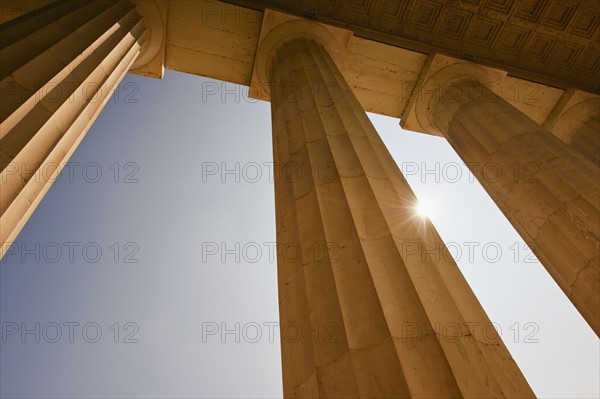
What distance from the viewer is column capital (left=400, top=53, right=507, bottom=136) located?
21.8 meters

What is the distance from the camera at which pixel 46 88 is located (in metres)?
10.3

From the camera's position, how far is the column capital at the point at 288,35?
19.1 m

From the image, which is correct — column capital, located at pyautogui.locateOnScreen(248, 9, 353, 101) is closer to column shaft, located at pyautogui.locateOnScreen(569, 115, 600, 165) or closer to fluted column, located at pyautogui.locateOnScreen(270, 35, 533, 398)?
fluted column, located at pyautogui.locateOnScreen(270, 35, 533, 398)

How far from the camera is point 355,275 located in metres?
7.20

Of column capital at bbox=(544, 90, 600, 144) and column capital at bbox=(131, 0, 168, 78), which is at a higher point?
column capital at bbox=(131, 0, 168, 78)

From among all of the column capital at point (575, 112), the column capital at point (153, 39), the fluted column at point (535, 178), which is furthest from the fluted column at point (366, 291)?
the column capital at point (575, 112)

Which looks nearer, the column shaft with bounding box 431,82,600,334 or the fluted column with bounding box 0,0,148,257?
the fluted column with bounding box 0,0,148,257

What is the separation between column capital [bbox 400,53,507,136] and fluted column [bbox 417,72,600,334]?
0.26ft

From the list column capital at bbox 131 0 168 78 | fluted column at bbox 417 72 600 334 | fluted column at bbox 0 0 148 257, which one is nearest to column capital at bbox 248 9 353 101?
column capital at bbox 131 0 168 78

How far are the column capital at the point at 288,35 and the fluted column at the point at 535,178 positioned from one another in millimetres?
6190

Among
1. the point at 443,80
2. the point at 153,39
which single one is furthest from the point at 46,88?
the point at 443,80

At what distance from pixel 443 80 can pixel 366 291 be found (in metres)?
18.8

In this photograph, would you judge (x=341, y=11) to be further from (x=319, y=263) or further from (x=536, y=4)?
(x=319, y=263)

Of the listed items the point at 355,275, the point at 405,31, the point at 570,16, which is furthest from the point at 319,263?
the point at 570,16
